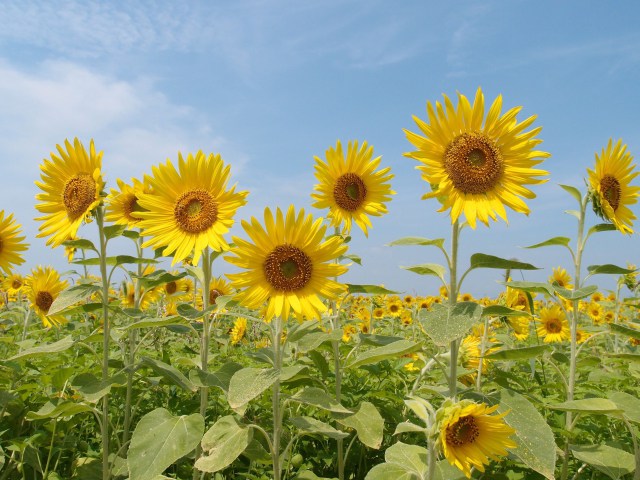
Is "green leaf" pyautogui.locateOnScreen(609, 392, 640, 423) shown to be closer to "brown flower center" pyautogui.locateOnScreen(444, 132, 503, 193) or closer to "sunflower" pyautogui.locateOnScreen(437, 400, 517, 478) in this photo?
"sunflower" pyautogui.locateOnScreen(437, 400, 517, 478)

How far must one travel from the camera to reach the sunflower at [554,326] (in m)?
6.84

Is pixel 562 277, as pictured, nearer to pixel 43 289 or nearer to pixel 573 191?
pixel 573 191

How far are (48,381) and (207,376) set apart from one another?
1.88 metres

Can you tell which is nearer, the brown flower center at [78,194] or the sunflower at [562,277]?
the brown flower center at [78,194]

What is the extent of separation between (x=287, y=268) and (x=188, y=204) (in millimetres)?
774

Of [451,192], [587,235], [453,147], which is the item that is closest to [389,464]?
[451,192]

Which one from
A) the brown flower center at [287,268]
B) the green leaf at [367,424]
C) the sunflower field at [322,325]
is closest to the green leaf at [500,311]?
the sunflower field at [322,325]

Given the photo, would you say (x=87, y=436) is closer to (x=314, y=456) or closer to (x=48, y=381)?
(x=48, y=381)

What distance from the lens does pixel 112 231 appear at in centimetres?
343

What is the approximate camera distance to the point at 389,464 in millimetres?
2633

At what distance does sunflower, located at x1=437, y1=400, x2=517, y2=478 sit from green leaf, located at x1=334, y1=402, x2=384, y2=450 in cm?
56

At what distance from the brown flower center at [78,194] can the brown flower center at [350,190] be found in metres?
1.76

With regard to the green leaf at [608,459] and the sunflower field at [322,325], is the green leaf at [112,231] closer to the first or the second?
the sunflower field at [322,325]

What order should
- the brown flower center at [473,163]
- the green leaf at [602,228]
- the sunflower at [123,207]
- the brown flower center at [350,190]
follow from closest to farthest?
the brown flower center at [473,163], the green leaf at [602,228], the sunflower at [123,207], the brown flower center at [350,190]
